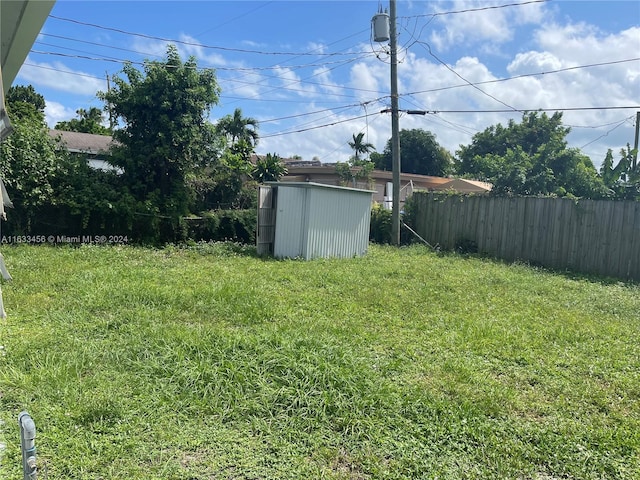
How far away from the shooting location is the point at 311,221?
28.8ft

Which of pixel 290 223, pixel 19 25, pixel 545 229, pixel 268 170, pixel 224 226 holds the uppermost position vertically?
pixel 268 170

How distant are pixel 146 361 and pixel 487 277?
5.77m

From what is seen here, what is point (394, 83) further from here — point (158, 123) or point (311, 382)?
point (311, 382)

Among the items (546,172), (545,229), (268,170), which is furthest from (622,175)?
(268,170)

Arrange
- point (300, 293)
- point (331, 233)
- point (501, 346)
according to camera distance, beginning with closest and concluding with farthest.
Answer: point (501, 346) → point (300, 293) → point (331, 233)

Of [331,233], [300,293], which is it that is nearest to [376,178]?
[331,233]

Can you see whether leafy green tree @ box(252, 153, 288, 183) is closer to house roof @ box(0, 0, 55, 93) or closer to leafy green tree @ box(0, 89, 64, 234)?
leafy green tree @ box(0, 89, 64, 234)

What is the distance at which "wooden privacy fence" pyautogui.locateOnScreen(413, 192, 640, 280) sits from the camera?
8359mm

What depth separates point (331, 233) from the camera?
919 centimetres

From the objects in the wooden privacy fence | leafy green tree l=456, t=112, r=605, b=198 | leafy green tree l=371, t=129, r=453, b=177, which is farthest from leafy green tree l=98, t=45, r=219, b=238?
leafy green tree l=371, t=129, r=453, b=177

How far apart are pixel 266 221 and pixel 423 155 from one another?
29.0 metres

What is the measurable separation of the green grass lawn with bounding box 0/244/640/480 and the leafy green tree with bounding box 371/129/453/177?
30955mm

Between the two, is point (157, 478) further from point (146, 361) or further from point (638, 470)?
point (638, 470)

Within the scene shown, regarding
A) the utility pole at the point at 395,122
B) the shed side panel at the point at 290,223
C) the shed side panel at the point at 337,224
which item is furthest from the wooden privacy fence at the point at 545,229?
the shed side panel at the point at 290,223
